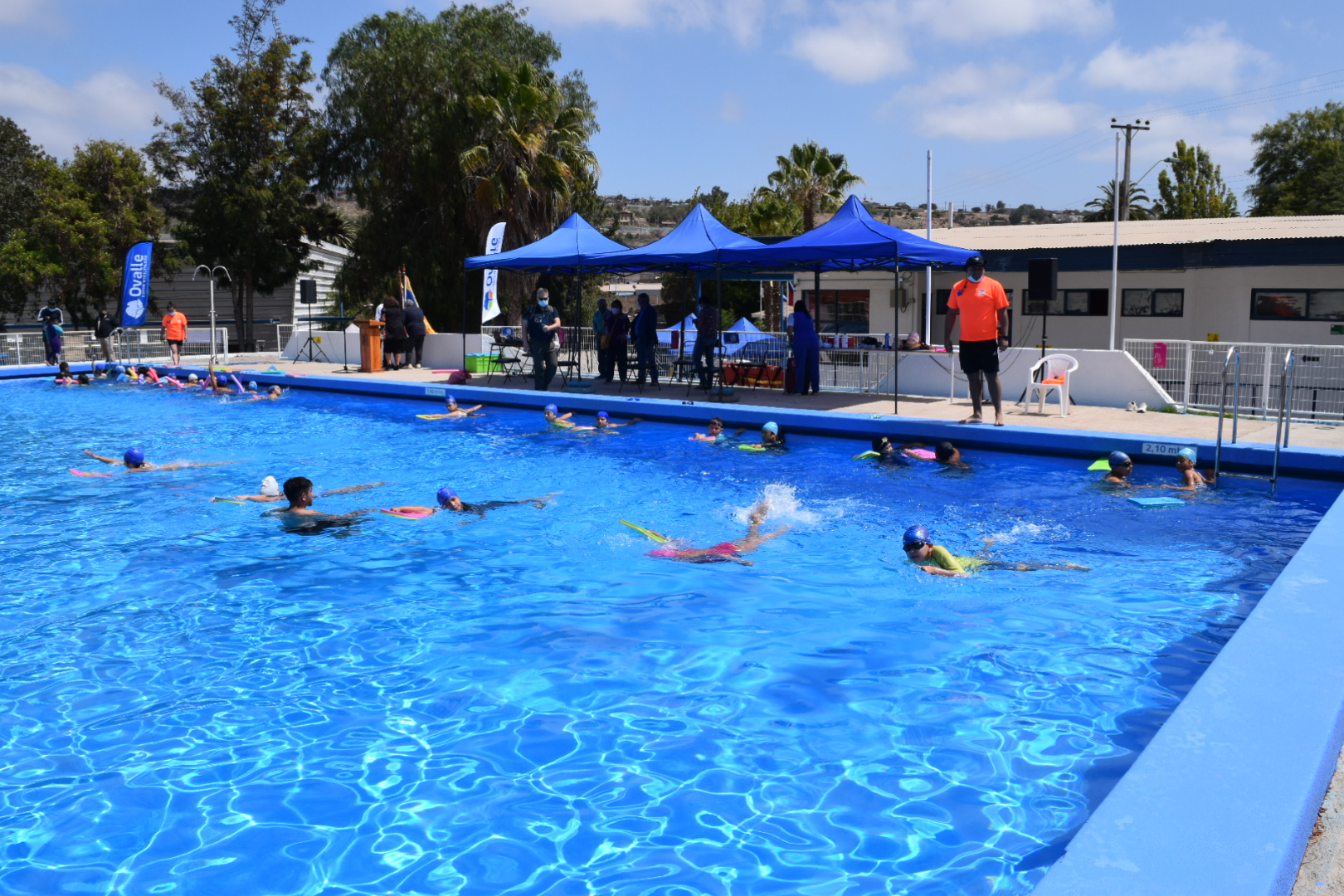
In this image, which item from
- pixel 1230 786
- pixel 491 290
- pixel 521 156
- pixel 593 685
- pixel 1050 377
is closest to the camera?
pixel 1230 786

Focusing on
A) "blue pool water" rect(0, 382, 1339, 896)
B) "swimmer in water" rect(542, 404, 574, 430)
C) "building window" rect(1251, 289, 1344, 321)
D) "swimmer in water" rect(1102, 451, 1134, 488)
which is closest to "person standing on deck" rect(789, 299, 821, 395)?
"swimmer in water" rect(542, 404, 574, 430)

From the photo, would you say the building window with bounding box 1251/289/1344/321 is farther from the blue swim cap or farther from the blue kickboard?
the blue swim cap

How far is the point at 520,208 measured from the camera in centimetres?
3169

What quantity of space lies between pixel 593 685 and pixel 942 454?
22.1 feet

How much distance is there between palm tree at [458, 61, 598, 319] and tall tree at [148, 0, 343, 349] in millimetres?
6026

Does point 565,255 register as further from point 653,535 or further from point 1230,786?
point 1230,786

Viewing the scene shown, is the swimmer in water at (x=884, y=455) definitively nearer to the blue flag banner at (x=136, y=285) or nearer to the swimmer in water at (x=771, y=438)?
the swimmer in water at (x=771, y=438)

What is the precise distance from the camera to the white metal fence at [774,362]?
16.6 meters

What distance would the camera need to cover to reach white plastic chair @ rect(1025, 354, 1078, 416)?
13.4m

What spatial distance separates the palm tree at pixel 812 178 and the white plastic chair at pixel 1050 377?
94.1ft

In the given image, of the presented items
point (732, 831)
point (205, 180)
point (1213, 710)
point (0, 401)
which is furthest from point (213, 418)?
point (205, 180)

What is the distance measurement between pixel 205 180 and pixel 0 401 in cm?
1505

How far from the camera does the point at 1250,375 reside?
13312 mm

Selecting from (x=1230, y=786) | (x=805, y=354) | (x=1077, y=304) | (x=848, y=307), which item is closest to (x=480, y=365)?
(x=805, y=354)
